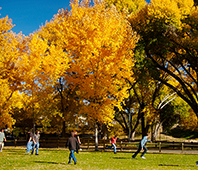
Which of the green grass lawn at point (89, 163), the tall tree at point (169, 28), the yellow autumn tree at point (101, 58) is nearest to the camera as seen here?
the green grass lawn at point (89, 163)

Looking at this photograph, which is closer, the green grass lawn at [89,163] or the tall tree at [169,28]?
the green grass lawn at [89,163]

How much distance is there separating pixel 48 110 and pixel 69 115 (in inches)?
157

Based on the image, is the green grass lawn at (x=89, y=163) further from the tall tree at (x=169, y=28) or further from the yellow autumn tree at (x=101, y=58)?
the tall tree at (x=169, y=28)

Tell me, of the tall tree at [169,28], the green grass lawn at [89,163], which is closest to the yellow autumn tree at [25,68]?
the tall tree at [169,28]

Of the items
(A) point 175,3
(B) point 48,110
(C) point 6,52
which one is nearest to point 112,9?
(A) point 175,3

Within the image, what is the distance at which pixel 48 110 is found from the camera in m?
28.5

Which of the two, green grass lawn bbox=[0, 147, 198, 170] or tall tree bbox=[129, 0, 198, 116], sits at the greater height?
tall tree bbox=[129, 0, 198, 116]

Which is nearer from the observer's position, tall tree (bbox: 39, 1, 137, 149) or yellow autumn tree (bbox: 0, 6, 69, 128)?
tall tree (bbox: 39, 1, 137, 149)

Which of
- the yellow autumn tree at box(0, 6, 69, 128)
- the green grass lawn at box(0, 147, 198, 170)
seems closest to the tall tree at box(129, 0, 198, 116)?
the yellow autumn tree at box(0, 6, 69, 128)

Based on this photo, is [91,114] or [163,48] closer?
[91,114]

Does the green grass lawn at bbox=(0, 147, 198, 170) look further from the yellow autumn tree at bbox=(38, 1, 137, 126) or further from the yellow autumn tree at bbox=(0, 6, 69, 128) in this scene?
the yellow autumn tree at bbox=(0, 6, 69, 128)

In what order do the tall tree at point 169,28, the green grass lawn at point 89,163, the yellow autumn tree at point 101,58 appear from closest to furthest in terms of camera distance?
1. the green grass lawn at point 89,163
2. the yellow autumn tree at point 101,58
3. the tall tree at point 169,28

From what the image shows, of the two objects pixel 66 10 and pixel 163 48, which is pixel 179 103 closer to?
pixel 163 48

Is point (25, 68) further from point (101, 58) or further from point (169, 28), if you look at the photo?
point (169, 28)
